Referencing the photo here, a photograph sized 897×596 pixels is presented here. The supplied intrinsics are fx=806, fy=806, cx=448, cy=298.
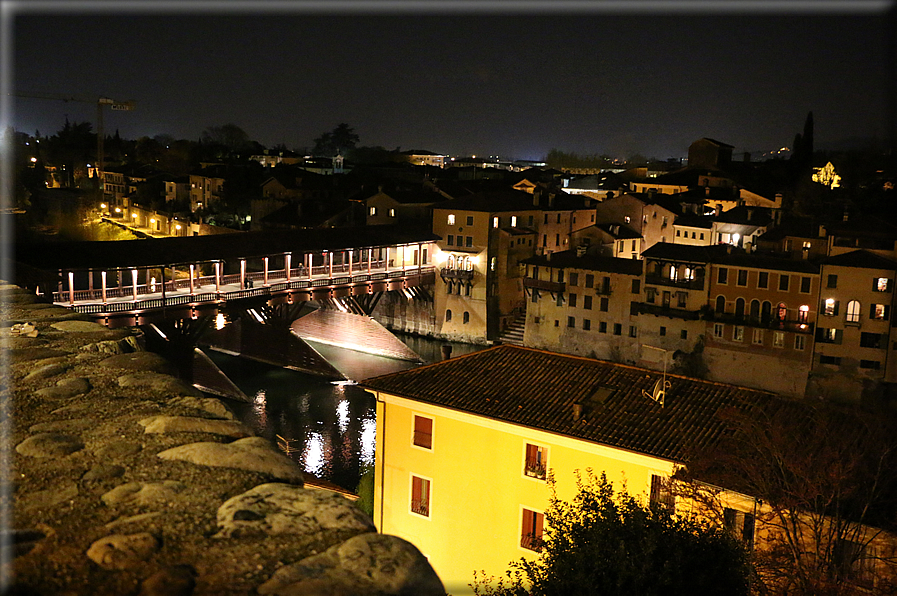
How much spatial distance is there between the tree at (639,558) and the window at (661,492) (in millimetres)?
1285

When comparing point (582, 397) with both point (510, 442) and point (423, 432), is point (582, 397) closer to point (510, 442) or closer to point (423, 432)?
point (510, 442)

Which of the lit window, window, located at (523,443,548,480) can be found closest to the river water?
window, located at (523,443,548,480)

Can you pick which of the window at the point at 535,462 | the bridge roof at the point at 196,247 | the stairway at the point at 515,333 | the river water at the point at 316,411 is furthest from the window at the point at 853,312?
the window at the point at 535,462

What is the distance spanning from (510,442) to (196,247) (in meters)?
17.4

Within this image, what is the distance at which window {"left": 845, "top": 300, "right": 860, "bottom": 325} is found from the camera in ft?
79.3

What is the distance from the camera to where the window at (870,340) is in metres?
23.9

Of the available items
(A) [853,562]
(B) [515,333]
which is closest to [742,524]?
(A) [853,562]

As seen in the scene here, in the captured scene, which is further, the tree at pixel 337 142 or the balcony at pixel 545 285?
the tree at pixel 337 142

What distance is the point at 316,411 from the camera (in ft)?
76.3

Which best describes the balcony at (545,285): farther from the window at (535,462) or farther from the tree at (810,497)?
the tree at (810,497)

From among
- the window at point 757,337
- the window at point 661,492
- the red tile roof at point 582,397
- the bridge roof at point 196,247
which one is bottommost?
the window at point 757,337

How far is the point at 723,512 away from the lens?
8.16m

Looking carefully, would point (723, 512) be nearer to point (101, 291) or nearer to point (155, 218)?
point (101, 291)

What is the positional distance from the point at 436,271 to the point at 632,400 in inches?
943
